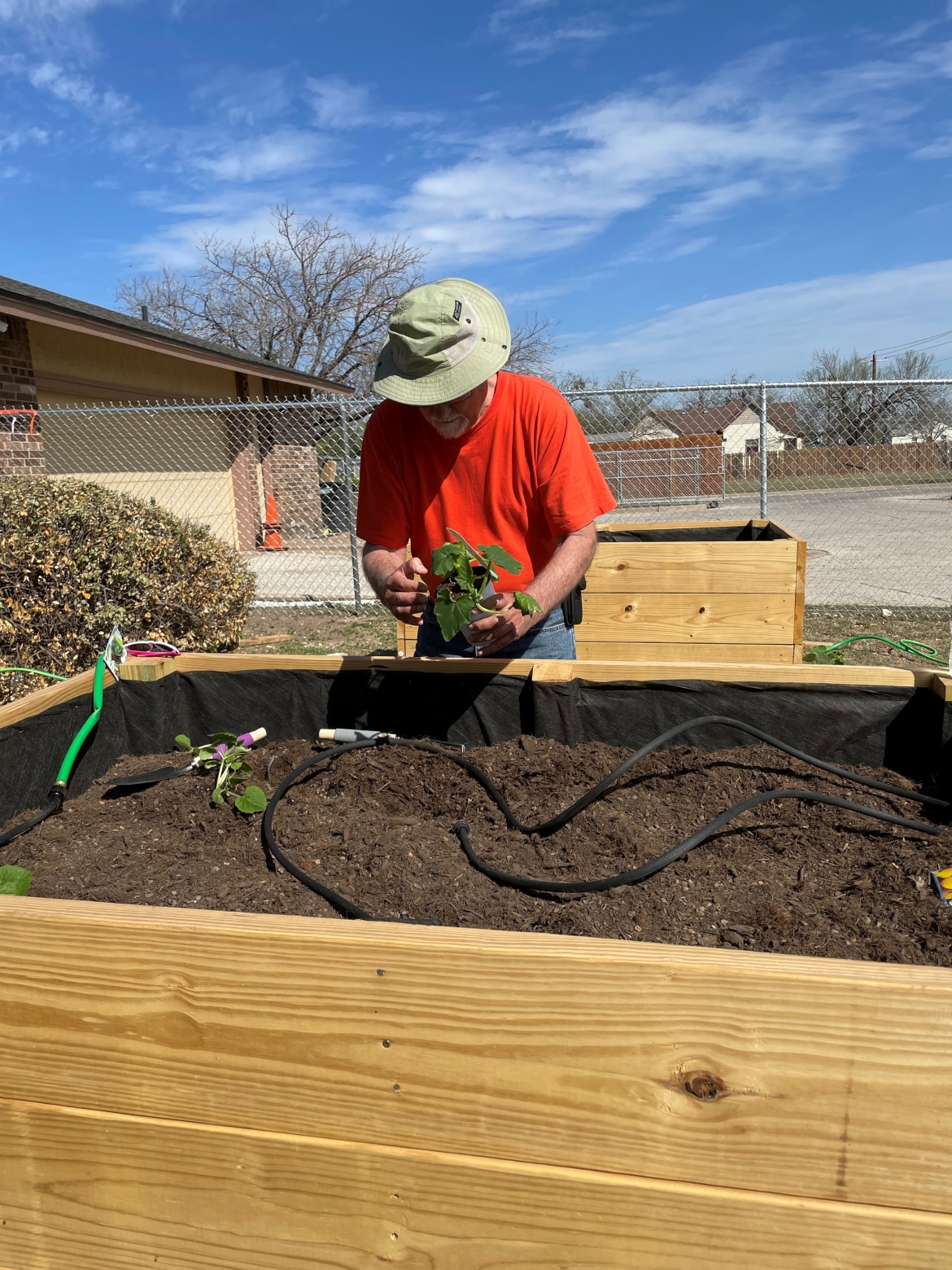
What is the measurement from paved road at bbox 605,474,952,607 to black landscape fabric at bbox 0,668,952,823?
7.60 meters

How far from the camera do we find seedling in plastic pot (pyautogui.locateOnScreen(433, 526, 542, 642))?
2.03 m

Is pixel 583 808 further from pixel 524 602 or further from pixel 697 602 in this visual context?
pixel 697 602

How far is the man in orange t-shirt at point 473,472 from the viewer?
2.23m

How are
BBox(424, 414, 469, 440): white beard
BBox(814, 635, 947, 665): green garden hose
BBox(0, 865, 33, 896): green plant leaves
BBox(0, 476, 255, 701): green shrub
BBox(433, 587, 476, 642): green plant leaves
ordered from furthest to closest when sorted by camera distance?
BBox(0, 476, 255, 701): green shrub
BBox(814, 635, 947, 665): green garden hose
BBox(424, 414, 469, 440): white beard
BBox(433, 587, 476, 642): green plant leaves
BBox(0, 865, 33, 896): green plant leaves

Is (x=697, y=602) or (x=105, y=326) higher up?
(x=105, y=326)

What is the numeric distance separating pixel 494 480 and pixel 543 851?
3.79ft

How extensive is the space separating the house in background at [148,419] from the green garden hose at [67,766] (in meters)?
6.40

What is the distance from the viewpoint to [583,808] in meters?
1.76

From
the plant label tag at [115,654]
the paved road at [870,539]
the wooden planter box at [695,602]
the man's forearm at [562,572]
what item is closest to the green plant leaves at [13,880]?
the plant label tag at [115,654]

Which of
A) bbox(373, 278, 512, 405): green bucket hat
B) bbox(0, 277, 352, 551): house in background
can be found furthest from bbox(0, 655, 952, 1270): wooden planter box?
bbox(0, 277, 352, 551): house in background

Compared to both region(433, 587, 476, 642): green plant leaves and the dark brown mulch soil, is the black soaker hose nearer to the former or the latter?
the dark brown mulch soil

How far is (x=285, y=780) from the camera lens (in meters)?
1.84

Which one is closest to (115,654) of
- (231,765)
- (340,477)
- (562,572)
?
(231,765)

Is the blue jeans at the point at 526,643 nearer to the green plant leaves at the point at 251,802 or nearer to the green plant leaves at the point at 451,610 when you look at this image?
the green plant leaves at the point at 451,610
